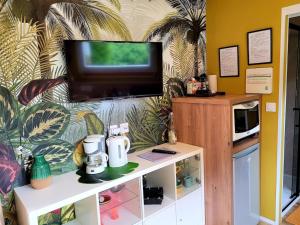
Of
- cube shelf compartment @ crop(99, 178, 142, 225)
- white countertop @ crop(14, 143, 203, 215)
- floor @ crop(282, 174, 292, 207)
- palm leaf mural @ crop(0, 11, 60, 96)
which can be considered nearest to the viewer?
white countertop @ crop(14, 143, 203, 215)

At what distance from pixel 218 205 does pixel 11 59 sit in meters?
2.06

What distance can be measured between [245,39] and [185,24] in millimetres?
648

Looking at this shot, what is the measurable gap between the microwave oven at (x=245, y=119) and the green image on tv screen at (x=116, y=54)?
2.99ft

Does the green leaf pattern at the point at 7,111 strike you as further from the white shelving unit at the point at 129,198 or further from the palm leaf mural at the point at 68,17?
the white shelving unit at the point at 129,198

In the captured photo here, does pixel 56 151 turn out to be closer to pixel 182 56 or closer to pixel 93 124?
pixel 93 124

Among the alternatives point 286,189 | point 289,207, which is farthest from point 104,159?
point 286,189

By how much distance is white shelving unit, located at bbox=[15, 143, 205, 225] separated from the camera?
1422 mm

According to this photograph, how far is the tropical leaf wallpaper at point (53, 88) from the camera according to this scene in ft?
5.11

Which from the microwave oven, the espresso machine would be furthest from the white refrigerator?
the espresso machine

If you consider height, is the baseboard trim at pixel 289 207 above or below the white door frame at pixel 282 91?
below

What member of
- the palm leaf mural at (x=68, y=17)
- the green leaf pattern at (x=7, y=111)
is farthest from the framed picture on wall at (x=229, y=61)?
the green leaf pattern at (x=7, y=111)

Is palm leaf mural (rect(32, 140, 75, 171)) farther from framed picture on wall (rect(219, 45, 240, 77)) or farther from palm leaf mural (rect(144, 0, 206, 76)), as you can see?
framed picture on wall (rect(219, 45, 240, 77))

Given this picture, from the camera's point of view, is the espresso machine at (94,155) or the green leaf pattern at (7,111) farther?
the espresso machine at (94,155)

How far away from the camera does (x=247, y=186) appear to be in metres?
2.21
